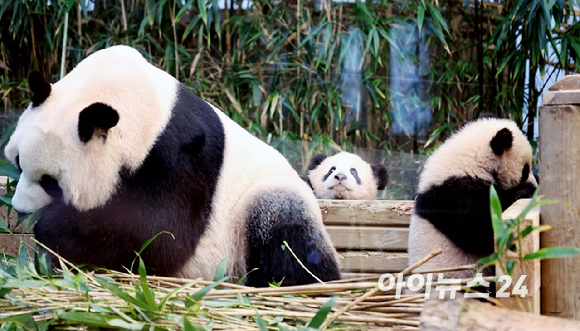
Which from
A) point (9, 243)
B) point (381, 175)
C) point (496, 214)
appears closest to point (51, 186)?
point (9, 243)

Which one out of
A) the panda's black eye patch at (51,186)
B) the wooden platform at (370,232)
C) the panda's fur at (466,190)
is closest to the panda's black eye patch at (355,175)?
the wooden platform at (370,232)

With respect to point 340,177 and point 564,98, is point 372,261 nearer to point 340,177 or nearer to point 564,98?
point 340,177

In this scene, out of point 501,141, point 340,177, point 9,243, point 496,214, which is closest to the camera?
point 496,214

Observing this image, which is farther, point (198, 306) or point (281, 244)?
point (281, 244)

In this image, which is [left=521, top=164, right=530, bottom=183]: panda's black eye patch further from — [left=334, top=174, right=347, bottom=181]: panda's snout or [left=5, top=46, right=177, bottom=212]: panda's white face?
[left=5, top=46, right=177, bottom=212]: panda's white face

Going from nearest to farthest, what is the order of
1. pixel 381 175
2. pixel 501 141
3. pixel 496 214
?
1. pixel 496 214
2. pixel 501 141
3. pixel 381 175

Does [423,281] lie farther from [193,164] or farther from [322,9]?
[322,9]

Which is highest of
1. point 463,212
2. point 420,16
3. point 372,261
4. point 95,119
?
point 420,16

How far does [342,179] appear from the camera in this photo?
8.96 feet

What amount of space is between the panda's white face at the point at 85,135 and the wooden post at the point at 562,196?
110cm

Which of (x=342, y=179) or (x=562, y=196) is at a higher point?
(x=562, y=196)

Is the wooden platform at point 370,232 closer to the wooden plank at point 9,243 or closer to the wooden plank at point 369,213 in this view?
the wooden plank at point 369,213

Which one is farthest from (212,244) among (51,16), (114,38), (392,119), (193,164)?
(51,16)

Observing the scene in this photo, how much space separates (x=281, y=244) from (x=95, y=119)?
2.26 ft
